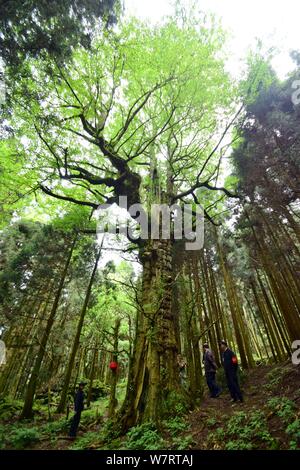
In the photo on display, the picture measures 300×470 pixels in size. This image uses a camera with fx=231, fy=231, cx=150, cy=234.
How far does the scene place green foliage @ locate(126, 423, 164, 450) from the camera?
3.41 m

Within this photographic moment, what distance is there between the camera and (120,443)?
3793 millimetres

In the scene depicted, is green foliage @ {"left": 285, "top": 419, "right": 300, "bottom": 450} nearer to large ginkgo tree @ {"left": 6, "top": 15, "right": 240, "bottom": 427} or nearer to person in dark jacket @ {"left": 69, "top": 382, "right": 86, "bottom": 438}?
large ginkgo tree @ {"left": 6, "top": 15, "right": 240, "bottom": 427}

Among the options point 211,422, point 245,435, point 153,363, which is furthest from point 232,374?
point 245,435

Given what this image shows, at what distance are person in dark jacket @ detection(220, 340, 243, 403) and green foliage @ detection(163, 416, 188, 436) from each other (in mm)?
2147

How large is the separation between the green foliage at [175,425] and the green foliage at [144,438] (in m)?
0.25

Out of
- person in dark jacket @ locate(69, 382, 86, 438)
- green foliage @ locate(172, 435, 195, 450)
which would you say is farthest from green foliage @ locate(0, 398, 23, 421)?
green foliage @ locate(172, 435, 195, 450)

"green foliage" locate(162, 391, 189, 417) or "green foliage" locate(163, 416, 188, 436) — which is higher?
"green foliage" locate(162, 391, 189, 417)

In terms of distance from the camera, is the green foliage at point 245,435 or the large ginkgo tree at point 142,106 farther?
the large ginkgo tree at point 142,106

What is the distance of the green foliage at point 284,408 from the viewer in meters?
3.37

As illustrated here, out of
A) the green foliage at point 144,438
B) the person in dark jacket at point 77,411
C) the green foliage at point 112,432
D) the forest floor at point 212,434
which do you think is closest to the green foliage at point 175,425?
the forest floor at point 212,434

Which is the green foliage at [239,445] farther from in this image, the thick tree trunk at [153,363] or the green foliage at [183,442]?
the thick tree trunk at [153,363]

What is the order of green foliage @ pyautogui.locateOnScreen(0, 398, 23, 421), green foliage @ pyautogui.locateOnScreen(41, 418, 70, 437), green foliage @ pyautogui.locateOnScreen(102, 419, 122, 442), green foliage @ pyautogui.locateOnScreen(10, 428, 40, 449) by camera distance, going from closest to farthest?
green foliage @ pyautogui.locateOnScreen(102, 419, 122, 442) → green foliage @ pyautogui.locateOnScreen(10, 428, 40, 449) → green foliage @ pyautogui.locateOnScreen(41, 418, 70, 437) → green foliage @ pyautogui.locateOnScreen(0, 398, 23, 421)
